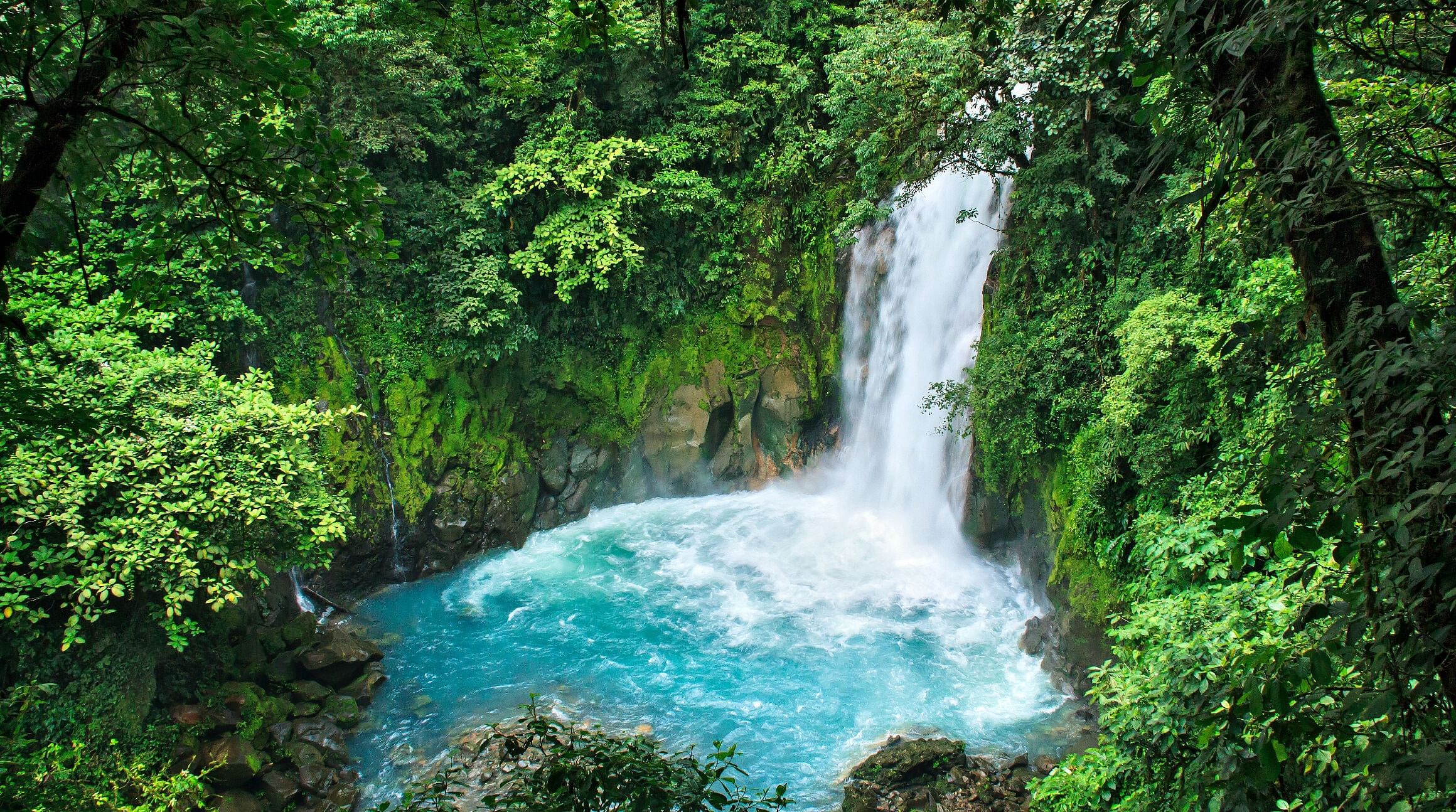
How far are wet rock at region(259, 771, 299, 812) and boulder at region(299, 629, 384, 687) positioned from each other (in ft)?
5.17

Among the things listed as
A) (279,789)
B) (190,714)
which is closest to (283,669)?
(190,714)

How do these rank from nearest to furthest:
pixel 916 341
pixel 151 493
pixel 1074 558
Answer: pixel 151 493 < pixel 1074 558 < pixel 916 341

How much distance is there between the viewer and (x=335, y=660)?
937 cm

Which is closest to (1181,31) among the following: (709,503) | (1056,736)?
(1056,736)

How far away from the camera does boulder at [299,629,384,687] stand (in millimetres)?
9305

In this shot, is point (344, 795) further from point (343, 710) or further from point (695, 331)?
point (695, 331)

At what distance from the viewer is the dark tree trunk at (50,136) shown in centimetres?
247

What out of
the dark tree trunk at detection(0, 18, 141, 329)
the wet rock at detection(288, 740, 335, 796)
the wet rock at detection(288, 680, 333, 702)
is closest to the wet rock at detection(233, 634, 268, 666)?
the wet rock at detection(288, 680, 333, 702)

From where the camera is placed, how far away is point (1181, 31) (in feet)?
6.70

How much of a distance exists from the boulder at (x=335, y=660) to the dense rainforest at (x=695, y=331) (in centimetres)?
81

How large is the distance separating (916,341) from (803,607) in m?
4.60

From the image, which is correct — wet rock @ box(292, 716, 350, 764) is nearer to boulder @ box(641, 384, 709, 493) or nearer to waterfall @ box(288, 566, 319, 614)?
waterfall @ box(288, 566, 319, 614)

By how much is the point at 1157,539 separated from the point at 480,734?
23.2 ft

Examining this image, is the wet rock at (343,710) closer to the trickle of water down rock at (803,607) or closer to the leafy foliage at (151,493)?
the trickle of water down rock at (803,607)
